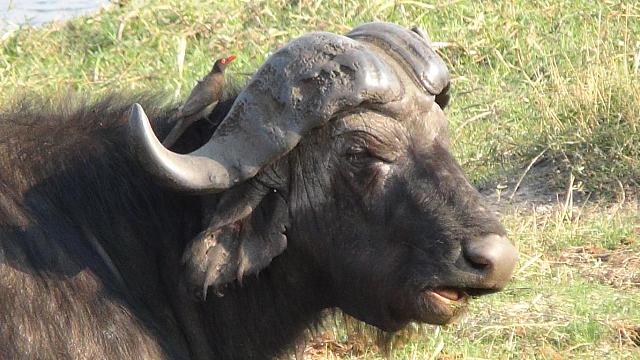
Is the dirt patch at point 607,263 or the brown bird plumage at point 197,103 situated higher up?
the brown bird plumage at point 197,103

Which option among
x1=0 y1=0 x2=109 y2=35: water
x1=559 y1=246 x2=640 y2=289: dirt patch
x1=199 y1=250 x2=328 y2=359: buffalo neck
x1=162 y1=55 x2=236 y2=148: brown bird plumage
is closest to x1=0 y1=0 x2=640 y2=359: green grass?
x1=559 y1=246 x2=640 y2=289: dirt patch

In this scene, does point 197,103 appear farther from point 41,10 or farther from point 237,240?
point 41,10

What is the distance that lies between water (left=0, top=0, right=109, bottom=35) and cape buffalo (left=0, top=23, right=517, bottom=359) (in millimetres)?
9452

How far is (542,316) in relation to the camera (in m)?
7.26

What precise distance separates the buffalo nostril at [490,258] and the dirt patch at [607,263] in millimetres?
3109

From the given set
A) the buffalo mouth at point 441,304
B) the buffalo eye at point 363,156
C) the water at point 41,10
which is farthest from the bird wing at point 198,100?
the water at point 41,10

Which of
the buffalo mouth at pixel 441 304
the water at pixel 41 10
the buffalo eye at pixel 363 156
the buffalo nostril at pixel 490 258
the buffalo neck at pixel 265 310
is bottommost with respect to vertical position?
the water at pixel 41 10

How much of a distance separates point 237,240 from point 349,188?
48 centimetres

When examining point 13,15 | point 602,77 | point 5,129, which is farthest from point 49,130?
point 13,15

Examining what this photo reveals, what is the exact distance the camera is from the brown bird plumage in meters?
5.35

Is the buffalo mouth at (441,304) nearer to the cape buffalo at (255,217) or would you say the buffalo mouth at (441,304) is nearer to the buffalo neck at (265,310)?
the cape buffalo at (255,217)

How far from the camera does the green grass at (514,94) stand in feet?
23.4

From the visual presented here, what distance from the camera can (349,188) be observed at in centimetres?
529

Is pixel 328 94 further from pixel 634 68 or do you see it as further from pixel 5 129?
pixel 634 68
